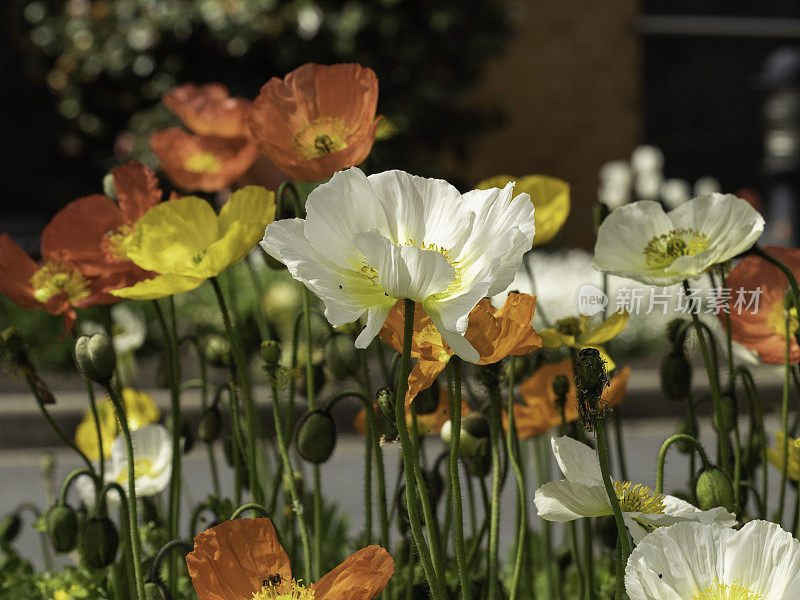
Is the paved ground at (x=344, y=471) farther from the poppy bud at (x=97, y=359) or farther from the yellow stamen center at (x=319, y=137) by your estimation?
the poppy bud at (x=97, y=359)

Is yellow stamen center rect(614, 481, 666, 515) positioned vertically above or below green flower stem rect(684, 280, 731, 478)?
below

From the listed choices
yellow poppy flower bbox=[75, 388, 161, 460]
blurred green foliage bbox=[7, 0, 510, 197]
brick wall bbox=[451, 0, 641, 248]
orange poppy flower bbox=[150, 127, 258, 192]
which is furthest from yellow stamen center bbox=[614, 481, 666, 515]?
brick wall bbox=[451, 0, 641, 248]

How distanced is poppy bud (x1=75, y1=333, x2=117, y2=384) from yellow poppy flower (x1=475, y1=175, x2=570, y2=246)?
1.39ft

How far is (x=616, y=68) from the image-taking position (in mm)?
→ 8227

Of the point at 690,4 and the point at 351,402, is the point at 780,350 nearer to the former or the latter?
the point at 351,402

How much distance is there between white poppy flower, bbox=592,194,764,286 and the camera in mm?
1028

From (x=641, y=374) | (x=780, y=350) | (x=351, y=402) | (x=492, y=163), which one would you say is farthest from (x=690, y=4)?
(x=780, y=350)

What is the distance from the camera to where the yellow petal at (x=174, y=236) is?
103cm

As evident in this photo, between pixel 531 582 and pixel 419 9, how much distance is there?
536 cm

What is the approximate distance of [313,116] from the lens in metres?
1.17

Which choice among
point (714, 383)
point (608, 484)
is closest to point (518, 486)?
point (714, 383)

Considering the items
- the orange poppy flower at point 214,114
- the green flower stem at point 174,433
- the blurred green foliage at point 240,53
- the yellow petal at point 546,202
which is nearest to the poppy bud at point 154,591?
the green flower stem at point 174,433

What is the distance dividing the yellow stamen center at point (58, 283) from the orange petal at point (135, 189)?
8 centimetres

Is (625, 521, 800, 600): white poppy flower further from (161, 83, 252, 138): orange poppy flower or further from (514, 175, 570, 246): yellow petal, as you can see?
(161, 83, 252, 138): orange poppy flower
